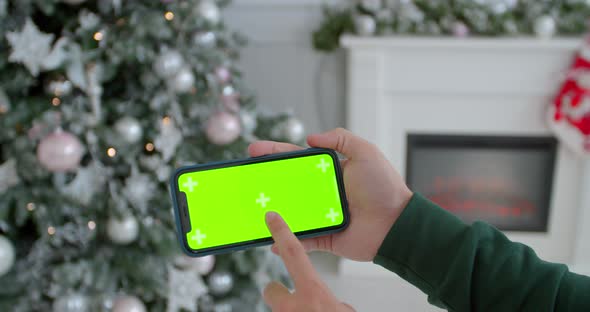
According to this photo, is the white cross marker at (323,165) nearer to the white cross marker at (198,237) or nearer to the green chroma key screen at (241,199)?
the green chroma key screen at (241,199)

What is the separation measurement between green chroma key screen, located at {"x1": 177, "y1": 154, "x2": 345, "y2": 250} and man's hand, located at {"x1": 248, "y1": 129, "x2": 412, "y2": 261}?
0.04 m

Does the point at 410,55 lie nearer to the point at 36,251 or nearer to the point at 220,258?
the point at 220,258

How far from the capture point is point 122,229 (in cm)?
133

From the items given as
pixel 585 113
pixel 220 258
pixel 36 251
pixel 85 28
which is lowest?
pixel 220 258

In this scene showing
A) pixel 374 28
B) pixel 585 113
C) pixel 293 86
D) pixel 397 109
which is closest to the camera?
pixel 585 113

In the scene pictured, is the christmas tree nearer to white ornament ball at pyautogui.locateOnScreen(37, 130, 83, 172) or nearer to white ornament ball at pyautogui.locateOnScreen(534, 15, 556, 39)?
white ornament ball at pyautogui.locateOnScreen(37, 130, 83, 172)

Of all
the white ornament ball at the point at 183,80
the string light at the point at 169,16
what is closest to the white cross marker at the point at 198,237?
the white ornament ball at the point at 183,80

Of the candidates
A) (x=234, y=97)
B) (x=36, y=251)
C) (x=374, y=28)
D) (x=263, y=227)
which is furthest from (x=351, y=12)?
(x=263, y=227)

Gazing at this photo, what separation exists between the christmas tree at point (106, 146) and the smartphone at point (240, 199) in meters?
0.71

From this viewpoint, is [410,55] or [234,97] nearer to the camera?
[234,97]

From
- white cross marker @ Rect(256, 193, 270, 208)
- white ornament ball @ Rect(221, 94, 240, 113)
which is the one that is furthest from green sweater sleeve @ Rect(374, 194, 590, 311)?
white ornament ball @ Rect(221, 94, 240, 113)

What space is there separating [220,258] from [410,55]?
1109 mm

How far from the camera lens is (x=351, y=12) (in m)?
2.02

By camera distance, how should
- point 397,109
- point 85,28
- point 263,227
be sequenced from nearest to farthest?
point 263,227, point 85,28, point 397,109
